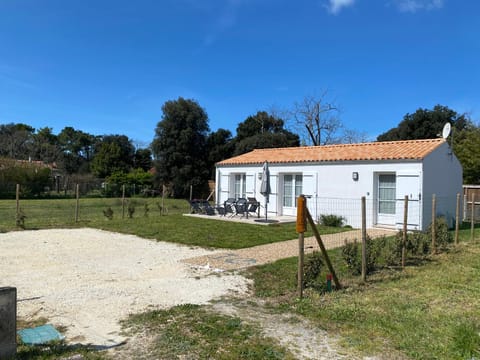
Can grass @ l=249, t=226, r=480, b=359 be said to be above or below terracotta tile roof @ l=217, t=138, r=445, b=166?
below

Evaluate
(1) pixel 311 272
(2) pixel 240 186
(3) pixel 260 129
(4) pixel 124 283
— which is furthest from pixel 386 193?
(3) pixel 260 129

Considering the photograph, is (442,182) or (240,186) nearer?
(442,182)

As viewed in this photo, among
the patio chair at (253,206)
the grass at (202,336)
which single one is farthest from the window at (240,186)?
the grass at (202,336)

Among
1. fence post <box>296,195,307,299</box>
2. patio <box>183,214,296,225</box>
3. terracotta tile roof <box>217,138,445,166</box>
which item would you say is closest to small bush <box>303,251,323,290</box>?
fence post <box>296,195,307,299</box>

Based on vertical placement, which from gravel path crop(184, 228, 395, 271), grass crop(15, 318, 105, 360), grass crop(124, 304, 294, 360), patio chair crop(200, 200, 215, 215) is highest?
patio chair crop(200, 200, 215, 215)

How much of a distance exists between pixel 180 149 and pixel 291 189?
2136 centimetres

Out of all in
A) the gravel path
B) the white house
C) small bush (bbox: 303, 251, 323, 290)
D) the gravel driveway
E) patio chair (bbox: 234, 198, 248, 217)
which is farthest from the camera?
patio chair (bbox: 234, 198, 248, 217)

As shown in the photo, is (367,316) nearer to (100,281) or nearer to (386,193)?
(100,281)

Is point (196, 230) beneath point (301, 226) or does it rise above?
beneath

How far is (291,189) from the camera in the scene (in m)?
17.7

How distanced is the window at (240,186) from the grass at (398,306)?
→ 38.9 feet

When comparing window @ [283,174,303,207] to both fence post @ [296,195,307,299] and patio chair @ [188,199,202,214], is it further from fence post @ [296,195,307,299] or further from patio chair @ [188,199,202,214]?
fence post @ [296,195,307,299]

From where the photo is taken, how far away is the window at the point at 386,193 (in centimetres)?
1428

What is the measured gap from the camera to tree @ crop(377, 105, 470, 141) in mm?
32781
